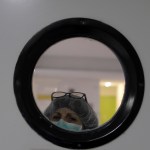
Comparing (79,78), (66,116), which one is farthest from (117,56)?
(66,116)

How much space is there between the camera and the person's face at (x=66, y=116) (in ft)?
3.12

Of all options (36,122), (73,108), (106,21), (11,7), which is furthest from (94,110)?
(11,7)

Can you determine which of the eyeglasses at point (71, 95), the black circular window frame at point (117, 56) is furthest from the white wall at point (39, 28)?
the eyeglasses at point (71, 95)

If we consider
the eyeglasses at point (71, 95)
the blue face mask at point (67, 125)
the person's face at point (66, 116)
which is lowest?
the blue face mask at point (67, 125)

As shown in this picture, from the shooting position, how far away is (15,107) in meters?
0.93

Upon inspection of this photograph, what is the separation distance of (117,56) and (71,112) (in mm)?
234

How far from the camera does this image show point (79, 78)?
3.14ft

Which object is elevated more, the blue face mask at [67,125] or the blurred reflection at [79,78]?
the blurred reflection at [79,78]

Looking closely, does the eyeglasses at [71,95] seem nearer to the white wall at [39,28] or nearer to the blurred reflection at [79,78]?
the blurred reflection at [79,78]

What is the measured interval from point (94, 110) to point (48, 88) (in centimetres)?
16

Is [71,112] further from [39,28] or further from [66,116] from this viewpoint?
[39,28]

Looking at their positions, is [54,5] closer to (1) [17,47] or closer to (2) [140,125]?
(1) [17,47]

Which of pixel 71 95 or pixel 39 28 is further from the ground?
pixel 39 28

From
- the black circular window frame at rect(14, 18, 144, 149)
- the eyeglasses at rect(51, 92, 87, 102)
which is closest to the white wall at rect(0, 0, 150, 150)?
the black circular window frame at rect(14, 18, 144, 149)
